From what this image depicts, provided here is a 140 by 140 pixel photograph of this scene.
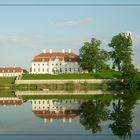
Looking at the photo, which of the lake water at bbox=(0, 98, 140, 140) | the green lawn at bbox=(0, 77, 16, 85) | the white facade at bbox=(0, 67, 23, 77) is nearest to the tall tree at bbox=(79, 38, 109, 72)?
the green lawn at bbox=(0, 77, 16, 85)

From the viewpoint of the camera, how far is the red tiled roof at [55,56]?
88.9 meters

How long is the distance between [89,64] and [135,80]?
1788 cm

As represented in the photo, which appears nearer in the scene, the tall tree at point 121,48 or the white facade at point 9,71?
the tall tree at point 121,48

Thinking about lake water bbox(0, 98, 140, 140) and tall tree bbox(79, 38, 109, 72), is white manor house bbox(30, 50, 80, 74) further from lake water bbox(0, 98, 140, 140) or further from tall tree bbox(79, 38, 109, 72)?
lake water bbox(0, 98, 140, 140)

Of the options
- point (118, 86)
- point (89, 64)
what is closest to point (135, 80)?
point (118, 86)

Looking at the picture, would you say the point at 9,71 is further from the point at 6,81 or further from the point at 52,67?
the point at 6,81

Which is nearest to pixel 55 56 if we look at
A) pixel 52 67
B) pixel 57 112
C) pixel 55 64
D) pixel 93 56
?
pixel 55 64

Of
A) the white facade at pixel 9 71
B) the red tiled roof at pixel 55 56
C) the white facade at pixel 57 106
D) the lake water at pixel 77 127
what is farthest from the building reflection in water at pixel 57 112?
the white facade at pixel 9 71

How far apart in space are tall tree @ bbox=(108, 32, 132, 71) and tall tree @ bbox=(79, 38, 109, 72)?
1.96m

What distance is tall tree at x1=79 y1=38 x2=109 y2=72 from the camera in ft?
227

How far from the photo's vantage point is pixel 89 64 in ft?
231

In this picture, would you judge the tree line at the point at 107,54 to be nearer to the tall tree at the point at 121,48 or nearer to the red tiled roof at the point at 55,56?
the tall tree at the point at 121,48

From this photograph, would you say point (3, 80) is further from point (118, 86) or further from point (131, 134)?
point (131, 134)

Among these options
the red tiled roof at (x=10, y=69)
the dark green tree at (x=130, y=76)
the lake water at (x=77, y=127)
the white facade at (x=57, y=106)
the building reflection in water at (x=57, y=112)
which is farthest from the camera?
the red tiled roof at (x=10, y=69)
